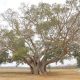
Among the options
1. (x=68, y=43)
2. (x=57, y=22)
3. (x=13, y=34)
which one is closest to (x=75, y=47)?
(x=68, y=43)

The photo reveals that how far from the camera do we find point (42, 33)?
50406 mm

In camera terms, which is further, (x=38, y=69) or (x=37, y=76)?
(x=38, y=69)

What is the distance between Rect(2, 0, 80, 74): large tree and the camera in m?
48.8

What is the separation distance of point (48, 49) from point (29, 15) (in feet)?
19.0

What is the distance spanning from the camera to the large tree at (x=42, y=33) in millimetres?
48812

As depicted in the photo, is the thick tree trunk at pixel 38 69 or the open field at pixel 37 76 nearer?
the open field at pixel 37 76

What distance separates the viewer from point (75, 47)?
52.9 meters

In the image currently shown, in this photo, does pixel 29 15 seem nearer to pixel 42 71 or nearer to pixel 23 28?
pixel 23 28

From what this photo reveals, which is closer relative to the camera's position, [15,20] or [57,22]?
[57,22]

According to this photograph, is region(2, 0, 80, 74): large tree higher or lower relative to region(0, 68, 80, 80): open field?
higher

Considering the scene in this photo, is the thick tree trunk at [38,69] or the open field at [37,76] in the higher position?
the thick tree trunk at [38,69]

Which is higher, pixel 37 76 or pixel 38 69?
pixel 38 69

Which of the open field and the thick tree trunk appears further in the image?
the thick tree trunk

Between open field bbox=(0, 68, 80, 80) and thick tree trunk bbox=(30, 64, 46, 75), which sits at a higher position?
thick tree trunk bbox=(30, 64, 46, 75)
